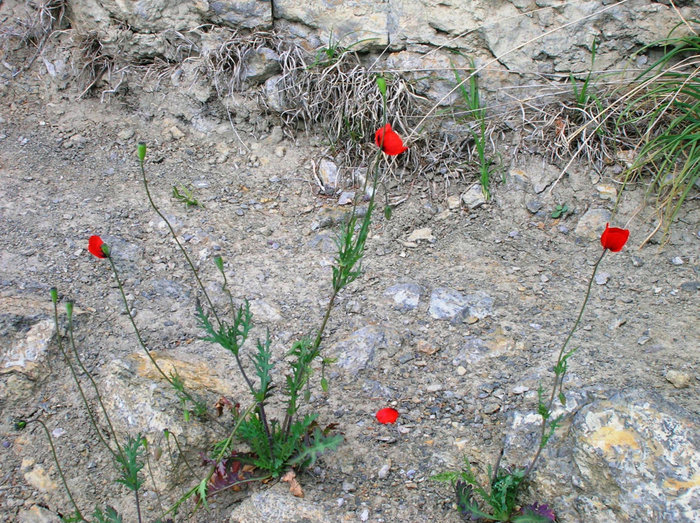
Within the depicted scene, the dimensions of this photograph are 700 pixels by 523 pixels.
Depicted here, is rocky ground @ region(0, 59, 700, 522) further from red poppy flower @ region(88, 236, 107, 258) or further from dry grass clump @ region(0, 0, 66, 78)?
red poppy flower @ region(88, 236, 107, 258)

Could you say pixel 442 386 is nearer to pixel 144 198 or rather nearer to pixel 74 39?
pixel 144 198

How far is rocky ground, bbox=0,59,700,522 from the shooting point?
191 cm

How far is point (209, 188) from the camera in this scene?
333cm

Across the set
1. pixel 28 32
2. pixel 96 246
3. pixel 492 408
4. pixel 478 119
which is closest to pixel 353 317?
pixel 492 408

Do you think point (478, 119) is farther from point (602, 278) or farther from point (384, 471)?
point (384, 471)

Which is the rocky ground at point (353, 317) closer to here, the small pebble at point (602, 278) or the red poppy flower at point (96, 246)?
the small pebble at point (602, 278)

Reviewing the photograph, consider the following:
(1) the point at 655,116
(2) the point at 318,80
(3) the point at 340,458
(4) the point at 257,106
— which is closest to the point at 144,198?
(4) the point at 257,106

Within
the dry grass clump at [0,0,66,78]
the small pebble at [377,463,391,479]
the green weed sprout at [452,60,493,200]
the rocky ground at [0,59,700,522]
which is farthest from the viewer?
the dry grass clump at [0,0,66,78]

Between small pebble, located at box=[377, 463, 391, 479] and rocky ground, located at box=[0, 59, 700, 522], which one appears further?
small pebble, located at box=[377, 463, 391, 479]

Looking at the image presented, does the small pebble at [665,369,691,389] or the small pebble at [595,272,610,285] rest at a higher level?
the small pebble at [665,369,691,389]

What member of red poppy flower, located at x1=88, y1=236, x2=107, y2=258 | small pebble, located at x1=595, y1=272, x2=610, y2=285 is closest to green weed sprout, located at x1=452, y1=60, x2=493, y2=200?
small pebble, located at x1=595, y1=272, x2=610, y2=285

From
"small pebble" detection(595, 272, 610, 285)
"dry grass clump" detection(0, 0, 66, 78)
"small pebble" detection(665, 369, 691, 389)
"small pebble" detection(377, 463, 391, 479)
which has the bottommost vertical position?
"small pebble" detection(377, 463, 391, 479)

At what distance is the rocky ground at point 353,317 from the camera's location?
191cm

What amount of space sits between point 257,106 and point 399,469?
233cm
